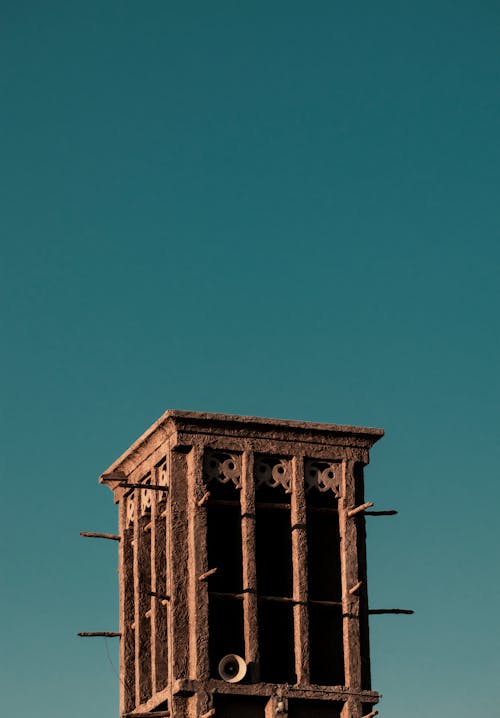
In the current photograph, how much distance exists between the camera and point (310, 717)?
4322 cm

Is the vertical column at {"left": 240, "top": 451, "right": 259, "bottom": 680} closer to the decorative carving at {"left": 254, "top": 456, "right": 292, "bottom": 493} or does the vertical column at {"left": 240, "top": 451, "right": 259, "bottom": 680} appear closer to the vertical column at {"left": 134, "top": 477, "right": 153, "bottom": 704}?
the decorative carving at {"left": 254, "top": 456, "right": 292, "bottom": 493}

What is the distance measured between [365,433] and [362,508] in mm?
1522

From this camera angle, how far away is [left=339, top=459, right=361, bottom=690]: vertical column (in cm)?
4369

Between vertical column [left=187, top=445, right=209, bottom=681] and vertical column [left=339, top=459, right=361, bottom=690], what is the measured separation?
9.46ft

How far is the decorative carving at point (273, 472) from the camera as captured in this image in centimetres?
4406

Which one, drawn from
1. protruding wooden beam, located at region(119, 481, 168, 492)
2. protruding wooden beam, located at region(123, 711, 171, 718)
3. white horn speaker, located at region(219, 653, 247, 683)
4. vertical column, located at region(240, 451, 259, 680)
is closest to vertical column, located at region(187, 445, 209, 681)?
white horn speaker, located at region(219, 653, 247, 683)

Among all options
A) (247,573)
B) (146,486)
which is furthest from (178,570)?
(146,486)

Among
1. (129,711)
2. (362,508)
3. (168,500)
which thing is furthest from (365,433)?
(129,711)

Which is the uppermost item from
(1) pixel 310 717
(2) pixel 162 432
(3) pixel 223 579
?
→ (2) pixel 162 432

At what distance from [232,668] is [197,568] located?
1.96 metres

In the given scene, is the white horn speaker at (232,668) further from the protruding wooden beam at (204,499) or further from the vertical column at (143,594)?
the protruding wooden beam at (204,499)

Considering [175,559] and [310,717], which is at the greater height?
[175,559]

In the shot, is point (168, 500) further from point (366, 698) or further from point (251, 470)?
point (366, 698)

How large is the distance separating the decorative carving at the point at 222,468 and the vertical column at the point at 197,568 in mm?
222
